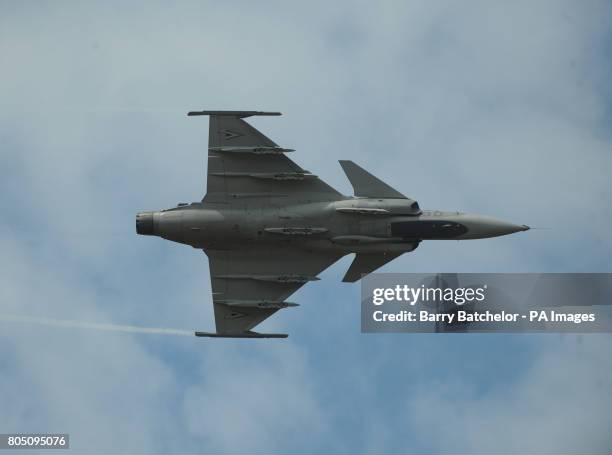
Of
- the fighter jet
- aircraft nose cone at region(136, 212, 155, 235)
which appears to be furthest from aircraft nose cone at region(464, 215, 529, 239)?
aircraft nose cone at region(136, 212, 155, 235)

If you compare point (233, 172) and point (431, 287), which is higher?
point (233, 172)

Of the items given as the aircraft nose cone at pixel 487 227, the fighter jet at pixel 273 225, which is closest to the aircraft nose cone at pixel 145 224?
the fighter jet at pixel 273 225

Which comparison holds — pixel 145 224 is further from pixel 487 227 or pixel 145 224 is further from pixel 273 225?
pixel 487 227

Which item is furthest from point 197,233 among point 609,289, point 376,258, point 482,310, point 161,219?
point 609,289

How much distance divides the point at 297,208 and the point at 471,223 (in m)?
5.12

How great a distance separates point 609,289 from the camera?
4709 centimetres

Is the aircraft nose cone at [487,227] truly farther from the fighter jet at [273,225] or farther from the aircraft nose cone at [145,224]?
the aircraft nose cone at [145,224]

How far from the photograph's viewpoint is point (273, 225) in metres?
45.1

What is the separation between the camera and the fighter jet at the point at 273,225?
147 ft

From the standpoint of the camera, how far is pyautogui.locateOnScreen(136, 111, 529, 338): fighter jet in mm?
44875

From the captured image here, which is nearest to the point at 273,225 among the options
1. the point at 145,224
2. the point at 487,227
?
the point at 145,224

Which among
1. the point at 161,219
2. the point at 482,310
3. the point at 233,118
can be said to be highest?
the point at 233,118

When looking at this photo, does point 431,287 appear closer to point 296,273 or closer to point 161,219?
point 296,273

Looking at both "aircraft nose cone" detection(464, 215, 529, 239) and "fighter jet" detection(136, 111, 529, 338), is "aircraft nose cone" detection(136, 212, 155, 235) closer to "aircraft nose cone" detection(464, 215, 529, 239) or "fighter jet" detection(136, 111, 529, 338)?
"fighter jet" detection(136, 111, 529, 338)
